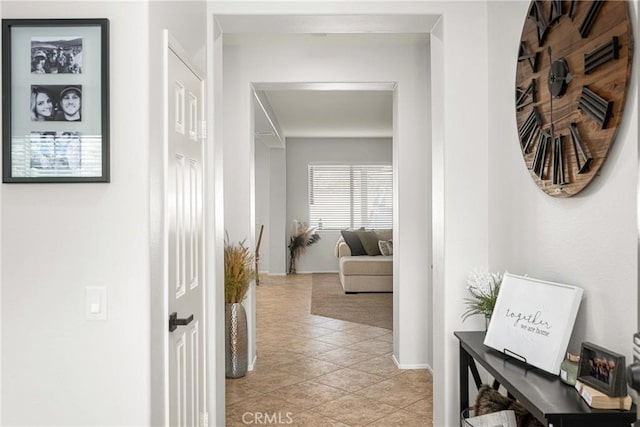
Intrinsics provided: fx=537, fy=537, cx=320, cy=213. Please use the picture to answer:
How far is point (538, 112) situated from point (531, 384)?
41.8 inches

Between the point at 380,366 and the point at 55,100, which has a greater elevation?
the point at 55,100

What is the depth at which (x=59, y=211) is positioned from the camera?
1.78 meters

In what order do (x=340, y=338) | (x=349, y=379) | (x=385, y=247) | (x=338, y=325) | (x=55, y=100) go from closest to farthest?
(x=55, y=100) → (x=349, y=379) → (x=340, y=338) → (x=338, y=325) → (x=385, y=247)

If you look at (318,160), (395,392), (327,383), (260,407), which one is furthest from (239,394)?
(318,160)

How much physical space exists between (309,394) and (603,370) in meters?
2.64

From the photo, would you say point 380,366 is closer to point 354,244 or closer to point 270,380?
point 270,380

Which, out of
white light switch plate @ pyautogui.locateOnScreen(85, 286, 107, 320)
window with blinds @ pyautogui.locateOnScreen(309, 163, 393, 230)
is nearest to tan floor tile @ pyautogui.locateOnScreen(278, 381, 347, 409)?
white light switch plate @ pyautogui.locateOnScreen(85, 286, 107, 320)

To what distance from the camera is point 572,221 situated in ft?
6.44

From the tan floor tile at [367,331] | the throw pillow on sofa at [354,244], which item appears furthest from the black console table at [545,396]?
the throw pillow on sofa at [354,244]

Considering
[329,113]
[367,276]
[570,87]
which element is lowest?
[367,276]

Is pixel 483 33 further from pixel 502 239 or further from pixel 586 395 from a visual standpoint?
pixel 586 395

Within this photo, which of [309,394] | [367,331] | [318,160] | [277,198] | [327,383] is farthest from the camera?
[318,160]

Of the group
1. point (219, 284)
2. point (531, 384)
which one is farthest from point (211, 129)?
point (531, 384)

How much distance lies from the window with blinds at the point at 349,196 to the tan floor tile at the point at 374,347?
232 inches
